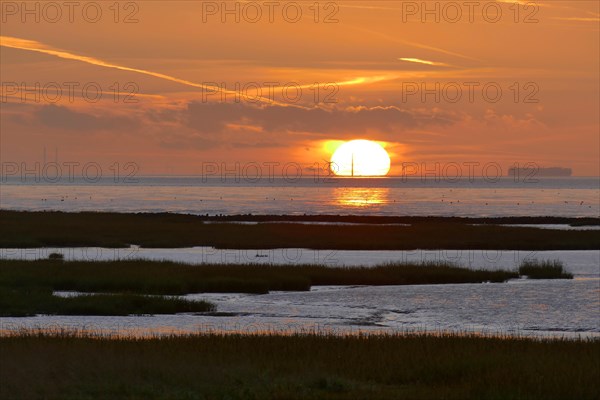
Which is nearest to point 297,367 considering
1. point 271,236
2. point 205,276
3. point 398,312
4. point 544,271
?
point 398,312

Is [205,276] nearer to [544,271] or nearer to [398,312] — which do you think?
[398,312]

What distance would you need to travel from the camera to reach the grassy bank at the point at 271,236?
73.6 m

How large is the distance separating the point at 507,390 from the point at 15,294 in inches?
922

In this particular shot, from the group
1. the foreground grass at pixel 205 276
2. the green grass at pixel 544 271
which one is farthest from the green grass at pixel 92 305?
the green grass at pixel 544 271

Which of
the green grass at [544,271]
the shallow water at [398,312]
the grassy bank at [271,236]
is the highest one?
the grassy bank at [271,236]

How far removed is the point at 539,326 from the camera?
109 ft

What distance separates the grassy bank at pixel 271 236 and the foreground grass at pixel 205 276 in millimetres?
21507

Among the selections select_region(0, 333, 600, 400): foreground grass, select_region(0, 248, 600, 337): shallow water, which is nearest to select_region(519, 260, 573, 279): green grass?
select_region(0, 248, 600, 337): shallow water

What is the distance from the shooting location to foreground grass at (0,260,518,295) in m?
41.8

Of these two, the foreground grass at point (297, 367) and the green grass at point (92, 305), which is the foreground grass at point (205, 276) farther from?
the foreground grass at point (297, 367)

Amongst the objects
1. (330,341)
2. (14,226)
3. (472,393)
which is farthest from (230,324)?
(14,226)

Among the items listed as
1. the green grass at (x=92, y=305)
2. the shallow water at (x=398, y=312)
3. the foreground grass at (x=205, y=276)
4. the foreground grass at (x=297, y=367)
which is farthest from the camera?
the foreground grass at (x=205, y=276)

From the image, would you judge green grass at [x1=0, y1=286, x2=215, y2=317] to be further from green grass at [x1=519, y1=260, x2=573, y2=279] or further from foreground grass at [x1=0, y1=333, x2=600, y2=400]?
green grass at [x1=519, y1=260, x2=573, y2=279]

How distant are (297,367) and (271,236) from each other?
58.7 meters
